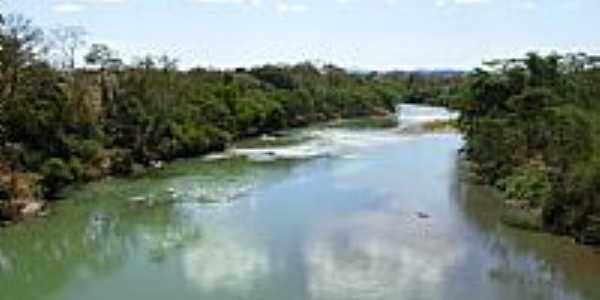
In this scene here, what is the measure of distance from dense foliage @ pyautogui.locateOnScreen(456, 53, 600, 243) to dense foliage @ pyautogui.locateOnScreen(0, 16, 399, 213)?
51.7 feet

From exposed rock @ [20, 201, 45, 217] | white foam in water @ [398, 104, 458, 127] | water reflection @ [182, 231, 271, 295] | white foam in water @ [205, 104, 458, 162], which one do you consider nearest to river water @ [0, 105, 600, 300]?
water reflection @ [182, 231, 271, 295]

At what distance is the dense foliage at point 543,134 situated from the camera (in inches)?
1079

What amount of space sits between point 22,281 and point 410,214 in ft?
46.4

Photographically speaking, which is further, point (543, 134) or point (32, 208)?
point (543, 134)

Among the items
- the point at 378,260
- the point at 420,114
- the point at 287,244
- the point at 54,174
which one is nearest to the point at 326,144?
the point at 54,174

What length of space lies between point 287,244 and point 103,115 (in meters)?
21.6

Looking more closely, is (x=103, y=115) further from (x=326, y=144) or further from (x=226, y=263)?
(x=226, y=263)

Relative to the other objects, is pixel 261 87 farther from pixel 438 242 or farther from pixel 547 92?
pixel 438 242

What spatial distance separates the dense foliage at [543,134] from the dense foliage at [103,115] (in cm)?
1575

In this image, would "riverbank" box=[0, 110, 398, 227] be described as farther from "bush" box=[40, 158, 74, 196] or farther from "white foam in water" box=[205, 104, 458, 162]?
"white foam in water" box=[205, 104, 458, 162]

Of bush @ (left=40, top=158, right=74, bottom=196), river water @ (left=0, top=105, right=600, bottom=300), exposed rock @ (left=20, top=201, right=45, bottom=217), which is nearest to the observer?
river water @ (left=0, top=105, right=600, bottom=300)

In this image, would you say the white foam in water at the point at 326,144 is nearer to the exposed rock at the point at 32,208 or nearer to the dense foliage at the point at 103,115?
the dense foliage at the point at 103,115

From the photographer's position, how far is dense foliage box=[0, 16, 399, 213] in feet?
122

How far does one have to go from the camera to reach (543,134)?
3675 cm
